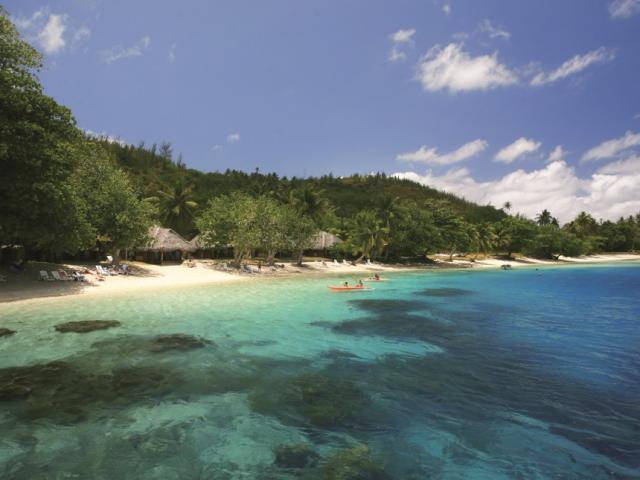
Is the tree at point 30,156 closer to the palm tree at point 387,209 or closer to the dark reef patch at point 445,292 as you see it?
the dark reef patch at point 445,292

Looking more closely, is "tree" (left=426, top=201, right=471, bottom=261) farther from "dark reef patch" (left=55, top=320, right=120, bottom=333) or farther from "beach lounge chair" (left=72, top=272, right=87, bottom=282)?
"dark reef patch" (left=55, top=320, right=120, bottom=333)

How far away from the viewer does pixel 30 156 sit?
19.1 meters

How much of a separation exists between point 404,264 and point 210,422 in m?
51.1

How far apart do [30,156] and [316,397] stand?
18838 mm

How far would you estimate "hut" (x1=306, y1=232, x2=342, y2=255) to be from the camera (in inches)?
2144

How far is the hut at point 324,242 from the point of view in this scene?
54469 mm

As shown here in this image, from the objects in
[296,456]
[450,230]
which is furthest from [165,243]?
[450,230]

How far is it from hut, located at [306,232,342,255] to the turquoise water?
122 feet

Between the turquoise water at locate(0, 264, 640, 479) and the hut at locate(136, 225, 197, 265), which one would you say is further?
the hut at locate(136, 225, 197, 265)

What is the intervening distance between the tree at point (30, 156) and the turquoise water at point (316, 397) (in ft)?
16.7

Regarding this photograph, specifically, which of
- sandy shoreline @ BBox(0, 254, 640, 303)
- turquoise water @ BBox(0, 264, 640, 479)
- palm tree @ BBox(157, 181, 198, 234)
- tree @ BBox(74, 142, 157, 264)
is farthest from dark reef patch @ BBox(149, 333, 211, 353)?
palm tree @ BBox(157, 181, 198, 234)

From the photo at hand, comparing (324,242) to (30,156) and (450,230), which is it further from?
(30,156)

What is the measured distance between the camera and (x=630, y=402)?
8.56m

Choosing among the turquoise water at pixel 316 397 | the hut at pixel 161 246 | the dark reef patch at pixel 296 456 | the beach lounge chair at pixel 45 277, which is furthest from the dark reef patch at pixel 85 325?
the hut at pixel 161 246
